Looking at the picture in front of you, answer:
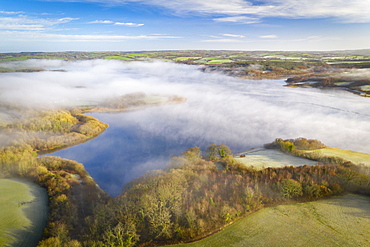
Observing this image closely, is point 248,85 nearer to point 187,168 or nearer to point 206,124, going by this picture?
point 206,124

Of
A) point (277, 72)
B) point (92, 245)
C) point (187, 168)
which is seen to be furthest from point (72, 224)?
point (277, 72)

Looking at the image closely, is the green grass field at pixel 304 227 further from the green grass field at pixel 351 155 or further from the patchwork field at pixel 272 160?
the green grass field at pixel 351 155

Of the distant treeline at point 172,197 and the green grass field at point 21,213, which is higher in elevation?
the distant treeline at point 172,197

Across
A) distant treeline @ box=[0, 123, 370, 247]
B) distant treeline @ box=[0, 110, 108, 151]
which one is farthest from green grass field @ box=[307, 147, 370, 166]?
distant treeline @ box=[0, 110, 108, 151]

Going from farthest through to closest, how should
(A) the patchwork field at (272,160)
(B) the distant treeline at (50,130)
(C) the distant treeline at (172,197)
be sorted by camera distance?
(B) the distant treeline at (50,130)
(A) the patchwork field at (272,160)
(C) the distant treeline at (172,197)

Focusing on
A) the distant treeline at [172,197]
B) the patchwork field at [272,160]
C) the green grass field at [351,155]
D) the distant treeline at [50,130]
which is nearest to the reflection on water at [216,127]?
the distant treeline at [50,130]

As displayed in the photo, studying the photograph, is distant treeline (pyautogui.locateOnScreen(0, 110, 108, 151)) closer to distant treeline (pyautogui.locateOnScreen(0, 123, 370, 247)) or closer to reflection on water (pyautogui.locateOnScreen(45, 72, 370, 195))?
reflection on water (pyautogui.locateOnScreen(45, 72, 370, 195))

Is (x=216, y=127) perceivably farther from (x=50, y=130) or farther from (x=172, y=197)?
(x=172, y=197)
